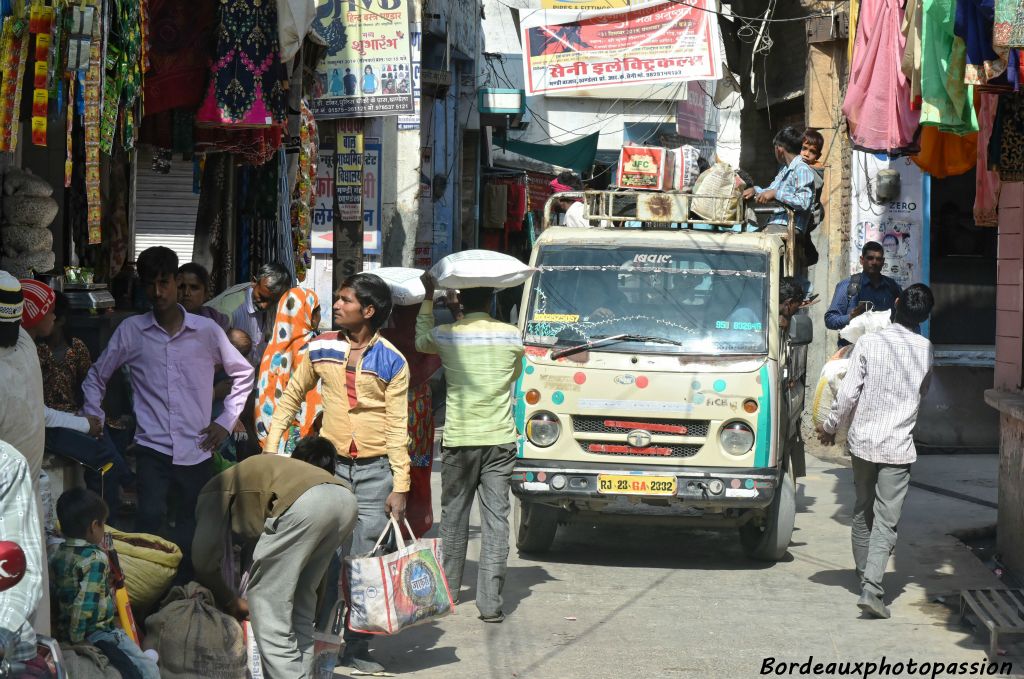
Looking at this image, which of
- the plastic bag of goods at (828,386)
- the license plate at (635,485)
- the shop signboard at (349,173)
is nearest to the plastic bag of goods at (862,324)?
the plastic bag of goods at (828,386)

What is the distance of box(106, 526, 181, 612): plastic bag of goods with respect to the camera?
17.6 feet

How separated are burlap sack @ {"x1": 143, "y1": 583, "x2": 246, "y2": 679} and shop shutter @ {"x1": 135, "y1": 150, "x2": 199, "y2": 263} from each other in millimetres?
6881

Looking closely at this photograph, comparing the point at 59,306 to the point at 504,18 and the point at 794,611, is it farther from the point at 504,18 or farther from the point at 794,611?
the point at 504,18

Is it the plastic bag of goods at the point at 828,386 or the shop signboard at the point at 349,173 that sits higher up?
the shop signboard at the point at 349,173

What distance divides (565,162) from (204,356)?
63.8 ft

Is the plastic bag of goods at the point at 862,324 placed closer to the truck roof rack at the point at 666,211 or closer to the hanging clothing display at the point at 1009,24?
the truck roof rack at the point at 666,211

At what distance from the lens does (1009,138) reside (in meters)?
7.17

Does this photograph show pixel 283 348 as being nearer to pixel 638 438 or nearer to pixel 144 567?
pixel 144 567

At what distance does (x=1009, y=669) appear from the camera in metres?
6.08

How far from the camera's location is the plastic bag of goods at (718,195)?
9.11 metres

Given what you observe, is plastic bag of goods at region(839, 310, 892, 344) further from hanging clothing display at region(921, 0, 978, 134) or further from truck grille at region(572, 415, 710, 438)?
hanging clothing display at region(921, 0, 978, 134)

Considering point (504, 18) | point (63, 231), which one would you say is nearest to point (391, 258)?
point (63, 231)

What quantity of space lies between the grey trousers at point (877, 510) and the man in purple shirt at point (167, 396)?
358 centimetres

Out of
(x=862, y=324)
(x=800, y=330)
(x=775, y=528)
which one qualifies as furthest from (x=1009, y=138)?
(x=775, y=528)
